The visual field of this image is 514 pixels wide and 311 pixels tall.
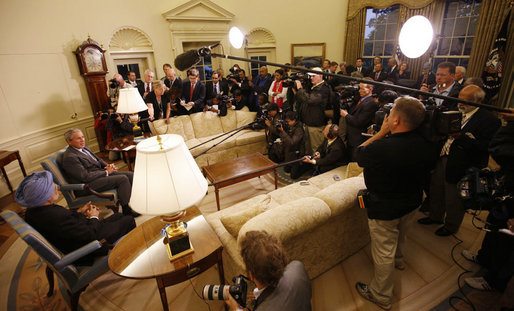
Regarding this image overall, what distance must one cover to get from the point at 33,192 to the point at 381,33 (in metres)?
8.08

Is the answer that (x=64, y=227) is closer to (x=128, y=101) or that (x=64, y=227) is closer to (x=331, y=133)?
(x=128, y=101)

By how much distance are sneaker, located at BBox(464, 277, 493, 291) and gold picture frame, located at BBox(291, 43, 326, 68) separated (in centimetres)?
669

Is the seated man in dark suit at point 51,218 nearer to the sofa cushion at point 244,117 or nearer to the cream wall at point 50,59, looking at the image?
the cream wall at point 50,59

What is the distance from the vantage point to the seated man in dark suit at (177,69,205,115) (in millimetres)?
4879

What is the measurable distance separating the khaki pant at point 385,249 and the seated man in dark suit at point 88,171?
2.80 metres

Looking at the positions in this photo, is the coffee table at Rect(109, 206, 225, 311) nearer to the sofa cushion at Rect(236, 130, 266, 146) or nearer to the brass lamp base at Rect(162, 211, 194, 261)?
the brass lamp base at Rect(162, 211, 194, 261)

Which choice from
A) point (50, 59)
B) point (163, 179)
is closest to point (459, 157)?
point (163, 179)

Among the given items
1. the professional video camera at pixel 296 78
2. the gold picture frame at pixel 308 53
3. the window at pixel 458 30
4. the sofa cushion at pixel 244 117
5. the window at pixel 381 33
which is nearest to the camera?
the professional video camera at pixel 296 78

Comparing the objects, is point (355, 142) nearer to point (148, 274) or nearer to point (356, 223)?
point (356, 223)

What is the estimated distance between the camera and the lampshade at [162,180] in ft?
4.14

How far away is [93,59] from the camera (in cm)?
501

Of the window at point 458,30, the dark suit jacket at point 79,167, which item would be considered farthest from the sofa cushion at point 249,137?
the window at point 458,30

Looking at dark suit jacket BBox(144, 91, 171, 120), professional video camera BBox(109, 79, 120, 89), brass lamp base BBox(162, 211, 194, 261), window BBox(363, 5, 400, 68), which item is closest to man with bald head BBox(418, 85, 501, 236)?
brass lamp base BBox(162, 211, 194, 261)

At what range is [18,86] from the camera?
165 inches
